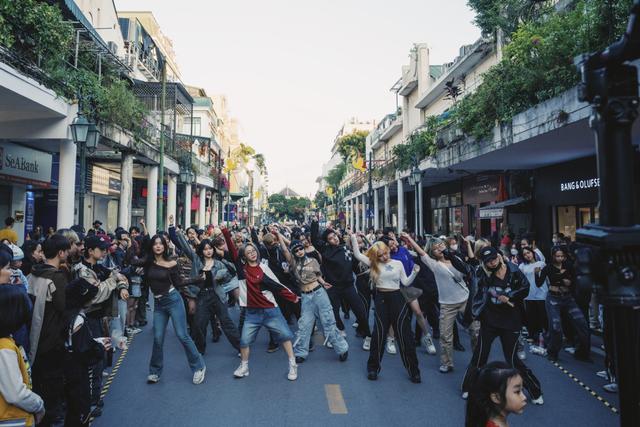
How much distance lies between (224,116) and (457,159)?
49.9 meters

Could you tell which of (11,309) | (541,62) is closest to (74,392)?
(11,309)

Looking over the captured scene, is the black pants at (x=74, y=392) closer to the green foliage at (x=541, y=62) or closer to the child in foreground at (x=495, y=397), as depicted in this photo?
the child in foreground at (x=495, y=397)

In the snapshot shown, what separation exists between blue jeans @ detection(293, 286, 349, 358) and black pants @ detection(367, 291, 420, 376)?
0.79 meters

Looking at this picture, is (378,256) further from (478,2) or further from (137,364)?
(478,2)

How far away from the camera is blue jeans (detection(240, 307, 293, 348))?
576 centimetres

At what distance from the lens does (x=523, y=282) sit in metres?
4.89

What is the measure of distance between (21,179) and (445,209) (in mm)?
22823

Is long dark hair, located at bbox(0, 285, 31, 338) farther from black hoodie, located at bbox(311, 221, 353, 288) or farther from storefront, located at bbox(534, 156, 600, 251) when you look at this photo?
storefront, located at bbox(534, 156, 600, 251)

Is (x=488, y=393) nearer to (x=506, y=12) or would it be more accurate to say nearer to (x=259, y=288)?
(x=259, y=288)

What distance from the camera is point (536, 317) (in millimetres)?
7523

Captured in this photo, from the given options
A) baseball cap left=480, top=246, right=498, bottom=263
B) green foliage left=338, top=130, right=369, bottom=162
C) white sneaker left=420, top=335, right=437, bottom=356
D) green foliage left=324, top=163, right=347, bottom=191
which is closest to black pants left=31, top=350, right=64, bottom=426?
baseball cap left=480, top=246, right=498, bottom=263

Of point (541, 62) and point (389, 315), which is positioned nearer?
point (389, 315)

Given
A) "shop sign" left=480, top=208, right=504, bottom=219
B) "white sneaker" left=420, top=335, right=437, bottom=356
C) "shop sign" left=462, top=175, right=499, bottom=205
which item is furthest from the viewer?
"shop sign" left=462, top=175, right=499, bottom=205

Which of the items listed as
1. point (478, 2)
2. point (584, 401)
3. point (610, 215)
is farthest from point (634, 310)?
point (478, 2)
